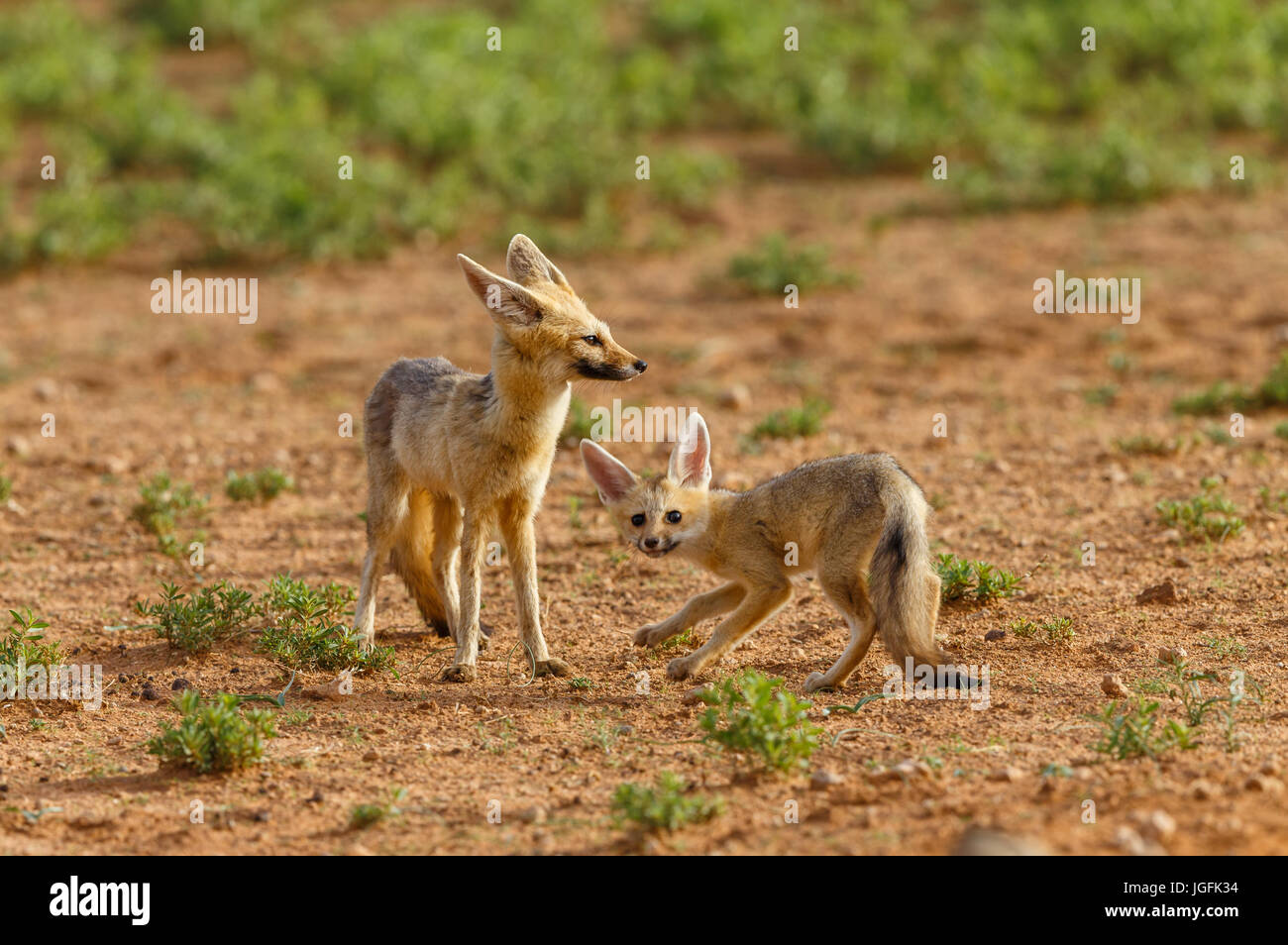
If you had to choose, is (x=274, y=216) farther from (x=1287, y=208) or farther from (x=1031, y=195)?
(x=1287, y=208)

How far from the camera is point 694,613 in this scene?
650 cm

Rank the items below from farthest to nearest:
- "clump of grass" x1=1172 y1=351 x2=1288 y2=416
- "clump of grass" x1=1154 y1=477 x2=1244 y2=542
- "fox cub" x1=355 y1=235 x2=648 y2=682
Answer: "clump of grass" x1=1172 y1=351 x2=1288 y2=416
"clump of grass" x1=1154 y1=477 x2=1244 y2=542
"fox cub" x1=355 y1=235 x2=648 y2=682

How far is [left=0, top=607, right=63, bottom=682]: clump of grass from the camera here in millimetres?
6047

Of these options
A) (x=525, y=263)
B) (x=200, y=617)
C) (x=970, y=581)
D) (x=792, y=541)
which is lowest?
(x=200, y=617)

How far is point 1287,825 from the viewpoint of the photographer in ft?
14.0

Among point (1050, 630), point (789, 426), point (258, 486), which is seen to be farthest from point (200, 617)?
Result: point (789, 426)

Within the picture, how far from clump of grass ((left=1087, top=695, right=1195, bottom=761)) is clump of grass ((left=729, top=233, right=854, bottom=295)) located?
762 cm

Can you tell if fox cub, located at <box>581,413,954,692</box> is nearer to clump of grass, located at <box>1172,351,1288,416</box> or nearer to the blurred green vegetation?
clump of grass, located at <box>1172,351,1288,416</box>

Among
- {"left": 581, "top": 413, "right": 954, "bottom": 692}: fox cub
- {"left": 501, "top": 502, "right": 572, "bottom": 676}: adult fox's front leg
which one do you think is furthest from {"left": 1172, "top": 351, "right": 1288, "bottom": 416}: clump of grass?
{"left": 501, "top": 502, "right": 572, "bottom": 676}: adult fox's front leg

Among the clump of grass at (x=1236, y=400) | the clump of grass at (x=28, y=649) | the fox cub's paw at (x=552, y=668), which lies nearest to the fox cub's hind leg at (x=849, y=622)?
the fox cub's paw at (x=552, y=668)

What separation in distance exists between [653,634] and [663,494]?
0.62 m

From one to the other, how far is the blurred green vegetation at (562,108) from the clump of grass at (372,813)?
9.10 meters

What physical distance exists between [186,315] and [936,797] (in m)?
9.65

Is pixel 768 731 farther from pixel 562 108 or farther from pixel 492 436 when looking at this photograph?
pixel 562 108
